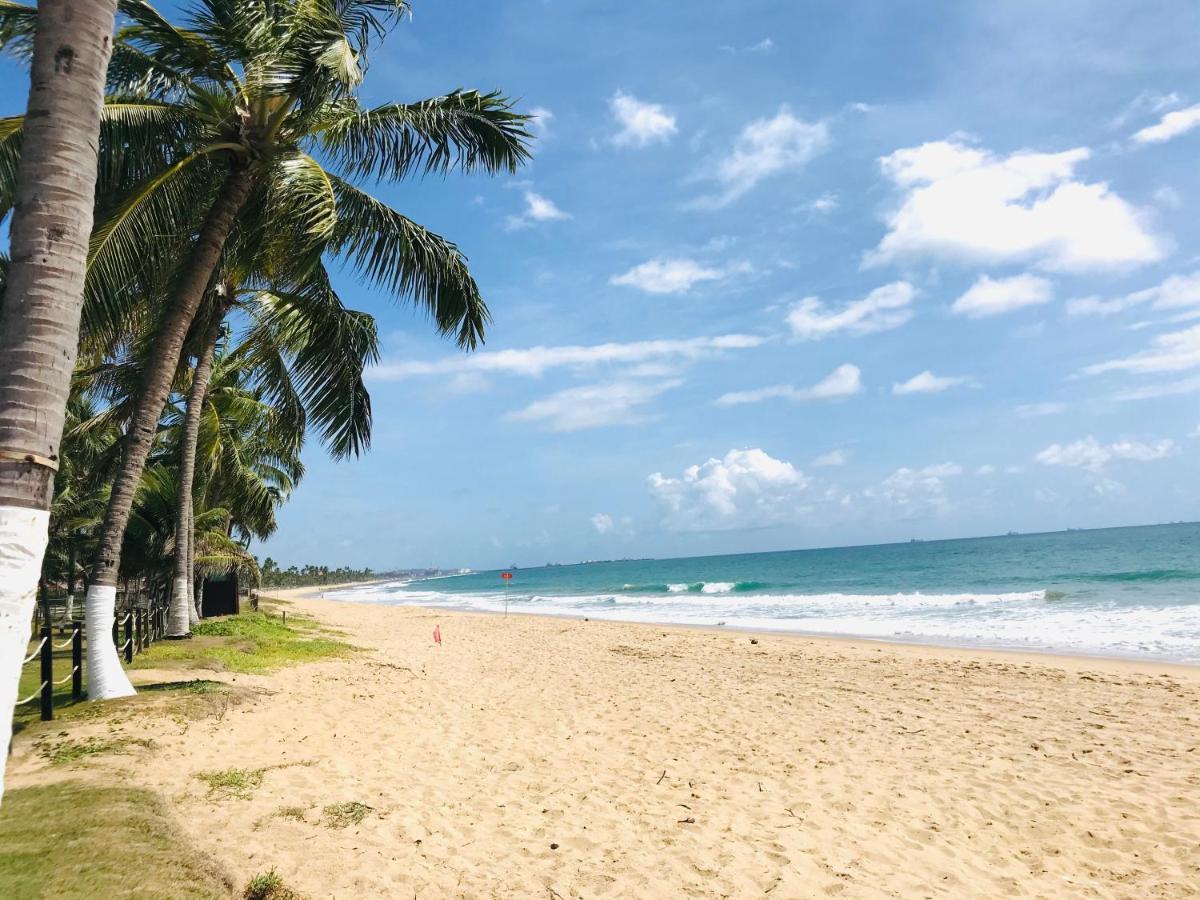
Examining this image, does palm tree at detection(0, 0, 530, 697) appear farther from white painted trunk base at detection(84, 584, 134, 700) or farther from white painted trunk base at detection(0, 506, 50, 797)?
white painted trunk base at detection(0, 506, 50, 797)

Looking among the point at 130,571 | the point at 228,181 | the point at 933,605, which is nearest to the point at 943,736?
the point at 228,181

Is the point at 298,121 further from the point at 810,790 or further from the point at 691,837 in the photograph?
the point at 810,790

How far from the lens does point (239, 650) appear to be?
12.6 m

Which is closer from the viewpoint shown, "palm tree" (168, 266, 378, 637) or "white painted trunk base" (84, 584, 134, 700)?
"white painted trunk base" (84, 584, 134, 700)

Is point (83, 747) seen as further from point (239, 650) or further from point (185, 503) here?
point (185, 503)

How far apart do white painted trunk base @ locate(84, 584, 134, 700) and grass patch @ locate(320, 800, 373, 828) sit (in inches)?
152

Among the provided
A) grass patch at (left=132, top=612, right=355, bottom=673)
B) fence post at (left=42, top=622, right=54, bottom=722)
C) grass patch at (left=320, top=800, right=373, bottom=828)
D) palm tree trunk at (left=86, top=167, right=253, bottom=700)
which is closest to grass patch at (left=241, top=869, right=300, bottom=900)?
grass patch at (left=320, top=800, right=373, bottom=828)

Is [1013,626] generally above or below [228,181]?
below

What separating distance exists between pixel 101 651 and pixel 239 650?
533 cm

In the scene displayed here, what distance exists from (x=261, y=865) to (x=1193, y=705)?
11793 mm

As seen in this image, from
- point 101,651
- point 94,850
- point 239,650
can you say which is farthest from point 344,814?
point 239,650

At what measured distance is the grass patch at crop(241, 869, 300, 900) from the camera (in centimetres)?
373

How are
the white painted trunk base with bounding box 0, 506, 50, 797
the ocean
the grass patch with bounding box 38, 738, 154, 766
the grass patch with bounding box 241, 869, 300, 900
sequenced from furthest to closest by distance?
the ocean, the grass patch with bounding box 38, 738, 154, 766, the grass patch with bounding box 241, 869, 300, 900, the white painted trunk base with bounding box 0, 506, 50, 797

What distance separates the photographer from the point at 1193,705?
32.3 ft
